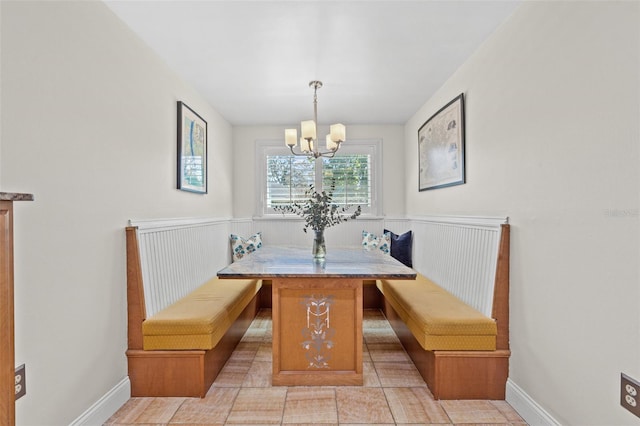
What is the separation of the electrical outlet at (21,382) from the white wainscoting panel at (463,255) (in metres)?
2.38

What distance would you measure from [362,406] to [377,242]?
2.39m

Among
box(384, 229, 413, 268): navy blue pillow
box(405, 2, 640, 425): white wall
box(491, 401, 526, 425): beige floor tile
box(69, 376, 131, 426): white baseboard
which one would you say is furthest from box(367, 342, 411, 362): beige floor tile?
box(69, 376, 131, 426): white baseboard

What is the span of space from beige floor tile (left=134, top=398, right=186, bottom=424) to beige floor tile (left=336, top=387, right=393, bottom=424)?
0.96 metres

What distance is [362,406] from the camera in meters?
1.92

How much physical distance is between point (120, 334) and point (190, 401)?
59 cm

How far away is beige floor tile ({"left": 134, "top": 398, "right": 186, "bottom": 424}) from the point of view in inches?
70.9

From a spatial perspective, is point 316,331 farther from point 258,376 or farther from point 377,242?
point 377,242

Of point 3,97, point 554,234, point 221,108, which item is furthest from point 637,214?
point 221,108

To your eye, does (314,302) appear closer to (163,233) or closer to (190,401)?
(190,401)

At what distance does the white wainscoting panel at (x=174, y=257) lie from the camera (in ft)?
6.94

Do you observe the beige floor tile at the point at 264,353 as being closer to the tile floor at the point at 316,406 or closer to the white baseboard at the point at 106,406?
the tile floor at the point at 316,406

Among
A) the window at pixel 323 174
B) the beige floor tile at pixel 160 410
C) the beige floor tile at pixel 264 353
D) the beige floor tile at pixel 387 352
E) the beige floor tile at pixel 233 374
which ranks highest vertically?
the window at pixel 323 174

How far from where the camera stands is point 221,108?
3.67 m

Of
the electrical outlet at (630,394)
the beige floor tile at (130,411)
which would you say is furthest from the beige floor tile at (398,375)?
the beige floor tile at (130,411)
